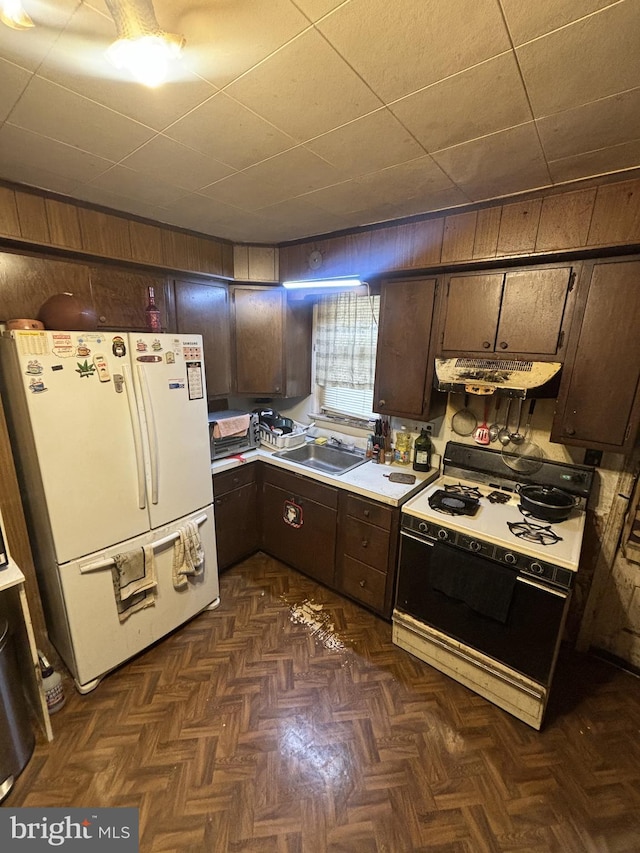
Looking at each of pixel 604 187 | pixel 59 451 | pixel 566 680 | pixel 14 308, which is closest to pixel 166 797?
pixel 59 451

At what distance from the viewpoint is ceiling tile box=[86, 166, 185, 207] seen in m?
1.71

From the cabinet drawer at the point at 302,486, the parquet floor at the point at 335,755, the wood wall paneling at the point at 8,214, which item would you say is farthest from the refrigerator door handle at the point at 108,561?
the wood wall paneling at the point at 8,214

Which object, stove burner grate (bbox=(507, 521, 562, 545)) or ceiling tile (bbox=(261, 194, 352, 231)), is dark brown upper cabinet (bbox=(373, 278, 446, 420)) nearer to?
ceiling tile (bbox=(261, 194, 352, 231))

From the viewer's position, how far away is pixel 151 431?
1.96 metres

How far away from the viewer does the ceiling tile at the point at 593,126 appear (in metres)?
1.16

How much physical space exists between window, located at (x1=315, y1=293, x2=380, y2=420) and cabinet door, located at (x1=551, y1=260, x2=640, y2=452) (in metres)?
1.37

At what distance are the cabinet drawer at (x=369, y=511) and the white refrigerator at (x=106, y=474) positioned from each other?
38.4 inches

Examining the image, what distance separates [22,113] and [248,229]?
4.42ft

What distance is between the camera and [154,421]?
1.98 m

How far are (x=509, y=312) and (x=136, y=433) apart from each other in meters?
2.10

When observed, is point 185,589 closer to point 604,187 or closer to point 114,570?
point 114,570

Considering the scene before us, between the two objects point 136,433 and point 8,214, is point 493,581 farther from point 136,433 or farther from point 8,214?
point 8,214

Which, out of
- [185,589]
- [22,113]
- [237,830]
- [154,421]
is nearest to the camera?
[22,113]

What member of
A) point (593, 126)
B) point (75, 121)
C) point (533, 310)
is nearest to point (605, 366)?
point (533, 310)
